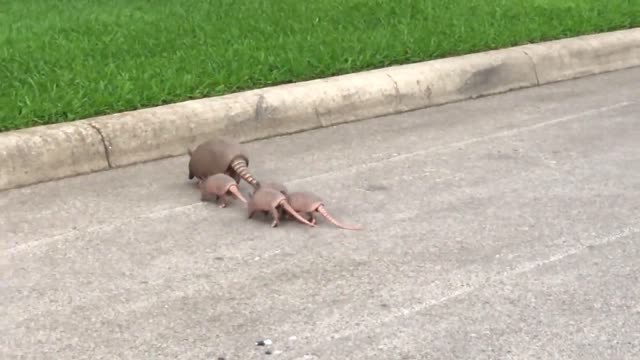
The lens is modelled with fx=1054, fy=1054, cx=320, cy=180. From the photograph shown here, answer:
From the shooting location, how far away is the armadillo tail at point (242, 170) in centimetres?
520

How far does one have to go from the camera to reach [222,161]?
207 inches

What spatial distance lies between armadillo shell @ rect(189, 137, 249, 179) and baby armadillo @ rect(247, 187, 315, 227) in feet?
1.48

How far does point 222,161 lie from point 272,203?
577 millimetres

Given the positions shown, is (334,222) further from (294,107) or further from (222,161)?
(294,107)

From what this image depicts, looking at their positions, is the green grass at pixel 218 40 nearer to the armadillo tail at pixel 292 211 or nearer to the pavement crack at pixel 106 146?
the pavement crack at pixel 106 146

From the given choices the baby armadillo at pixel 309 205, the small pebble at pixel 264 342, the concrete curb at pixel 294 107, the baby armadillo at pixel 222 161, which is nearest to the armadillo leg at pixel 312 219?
the baby armadillo at pixel 309 205

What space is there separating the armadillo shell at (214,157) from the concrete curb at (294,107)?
691mm

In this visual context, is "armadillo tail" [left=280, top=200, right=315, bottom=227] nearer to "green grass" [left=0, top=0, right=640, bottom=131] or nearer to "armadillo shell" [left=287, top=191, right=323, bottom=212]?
"armadillo shell" [left=287, top=191, right=323, bottom=212]

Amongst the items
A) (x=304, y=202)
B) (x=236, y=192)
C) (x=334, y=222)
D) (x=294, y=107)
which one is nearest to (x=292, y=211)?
(x=304, y=202)

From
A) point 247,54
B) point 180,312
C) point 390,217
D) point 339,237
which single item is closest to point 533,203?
point 390,217

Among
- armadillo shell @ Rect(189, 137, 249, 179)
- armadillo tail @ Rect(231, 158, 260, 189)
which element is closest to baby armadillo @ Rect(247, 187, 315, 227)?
armadillo tail @ Rect(231, 158, 260, 189)

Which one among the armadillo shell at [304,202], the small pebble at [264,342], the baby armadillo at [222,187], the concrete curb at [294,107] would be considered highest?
the small pebble at [264,342]

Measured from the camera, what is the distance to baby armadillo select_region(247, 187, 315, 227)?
4801mm

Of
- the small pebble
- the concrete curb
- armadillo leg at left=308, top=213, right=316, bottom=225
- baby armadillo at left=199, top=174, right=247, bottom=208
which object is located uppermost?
the small pebble
